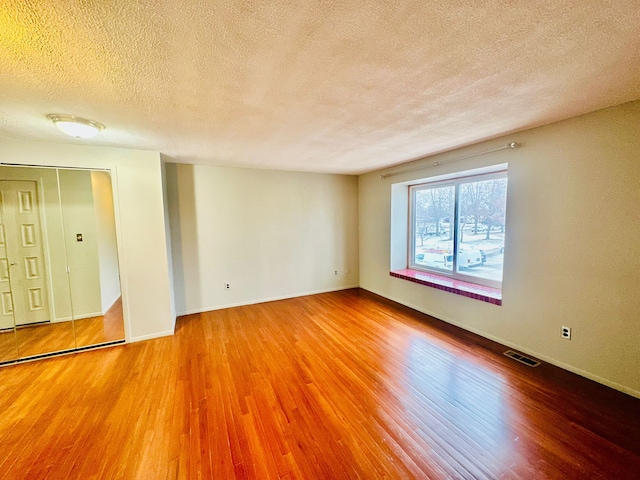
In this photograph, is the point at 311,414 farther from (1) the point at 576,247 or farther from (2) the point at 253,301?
(2) the point at 253,301

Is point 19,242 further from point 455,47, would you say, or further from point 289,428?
point 455,47

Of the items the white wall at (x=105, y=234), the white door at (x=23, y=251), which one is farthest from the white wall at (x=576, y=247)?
the white door at (x=23, y=251)

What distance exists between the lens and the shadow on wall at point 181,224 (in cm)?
379

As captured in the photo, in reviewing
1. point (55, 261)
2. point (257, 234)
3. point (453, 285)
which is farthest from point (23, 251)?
point (453, 285)

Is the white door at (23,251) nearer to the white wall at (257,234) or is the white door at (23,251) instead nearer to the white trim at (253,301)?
the white wall at (257,234)

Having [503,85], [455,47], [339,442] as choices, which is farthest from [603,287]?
[339,442]

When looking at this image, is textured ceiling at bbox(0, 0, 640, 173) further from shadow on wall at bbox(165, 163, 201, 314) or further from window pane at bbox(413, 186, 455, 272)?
window pane at bbox(413, 186, 455, 272)

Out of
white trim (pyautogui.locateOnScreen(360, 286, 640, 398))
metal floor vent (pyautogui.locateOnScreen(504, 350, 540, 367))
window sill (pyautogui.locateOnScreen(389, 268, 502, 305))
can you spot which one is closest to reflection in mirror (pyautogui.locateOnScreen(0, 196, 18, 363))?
window sill (pyautogui.locateOnScreen(389, 268, 502, 305))

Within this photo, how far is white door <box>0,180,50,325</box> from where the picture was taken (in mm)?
2771

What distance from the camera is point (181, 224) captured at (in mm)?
3863

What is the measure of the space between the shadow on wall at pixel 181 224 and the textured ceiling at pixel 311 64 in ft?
4.53

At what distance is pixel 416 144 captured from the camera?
2.94m

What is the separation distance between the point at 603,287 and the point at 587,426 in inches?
42.8

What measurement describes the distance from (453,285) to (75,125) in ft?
13.9
